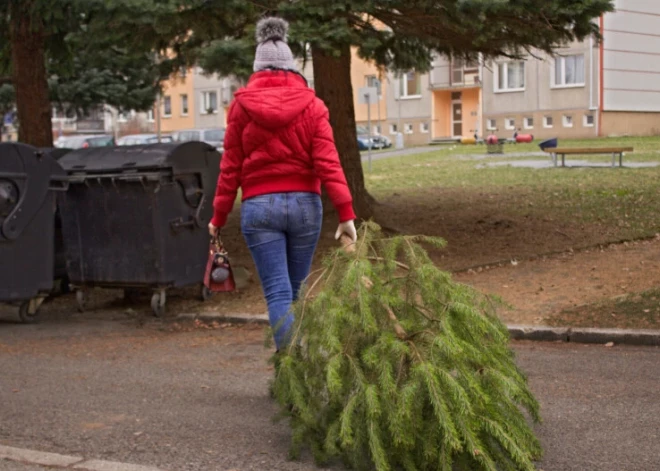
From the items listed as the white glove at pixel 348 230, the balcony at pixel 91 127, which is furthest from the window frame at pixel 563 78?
the white glove at pixel 348 230

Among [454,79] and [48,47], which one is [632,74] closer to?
[454,79]

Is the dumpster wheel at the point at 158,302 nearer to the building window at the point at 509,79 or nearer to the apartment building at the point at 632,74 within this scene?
the apartment building at the point at 632,74

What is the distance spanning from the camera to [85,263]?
10570mm

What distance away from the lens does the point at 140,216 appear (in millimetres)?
10234

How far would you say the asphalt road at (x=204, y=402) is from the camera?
5.34m

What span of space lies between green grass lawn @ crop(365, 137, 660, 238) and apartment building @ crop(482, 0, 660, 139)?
38.2ft

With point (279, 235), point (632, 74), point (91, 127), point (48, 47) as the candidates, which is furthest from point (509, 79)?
point (279, 235)

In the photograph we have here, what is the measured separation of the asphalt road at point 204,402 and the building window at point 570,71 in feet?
151

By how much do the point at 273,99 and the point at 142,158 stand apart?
16.3 feet

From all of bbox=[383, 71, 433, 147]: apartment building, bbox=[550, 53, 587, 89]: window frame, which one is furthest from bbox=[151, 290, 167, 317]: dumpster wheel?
bbox=[383, 71, 433, 147]: apartment building

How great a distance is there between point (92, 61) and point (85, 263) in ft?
14.6

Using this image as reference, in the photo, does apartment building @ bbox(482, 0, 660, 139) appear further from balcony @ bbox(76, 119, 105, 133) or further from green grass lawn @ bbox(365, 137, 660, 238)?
balcony @ bbox(76, 119, 105, 133)

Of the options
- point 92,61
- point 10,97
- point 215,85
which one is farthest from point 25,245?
point 215,85

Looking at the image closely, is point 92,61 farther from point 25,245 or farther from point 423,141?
point 423,141
